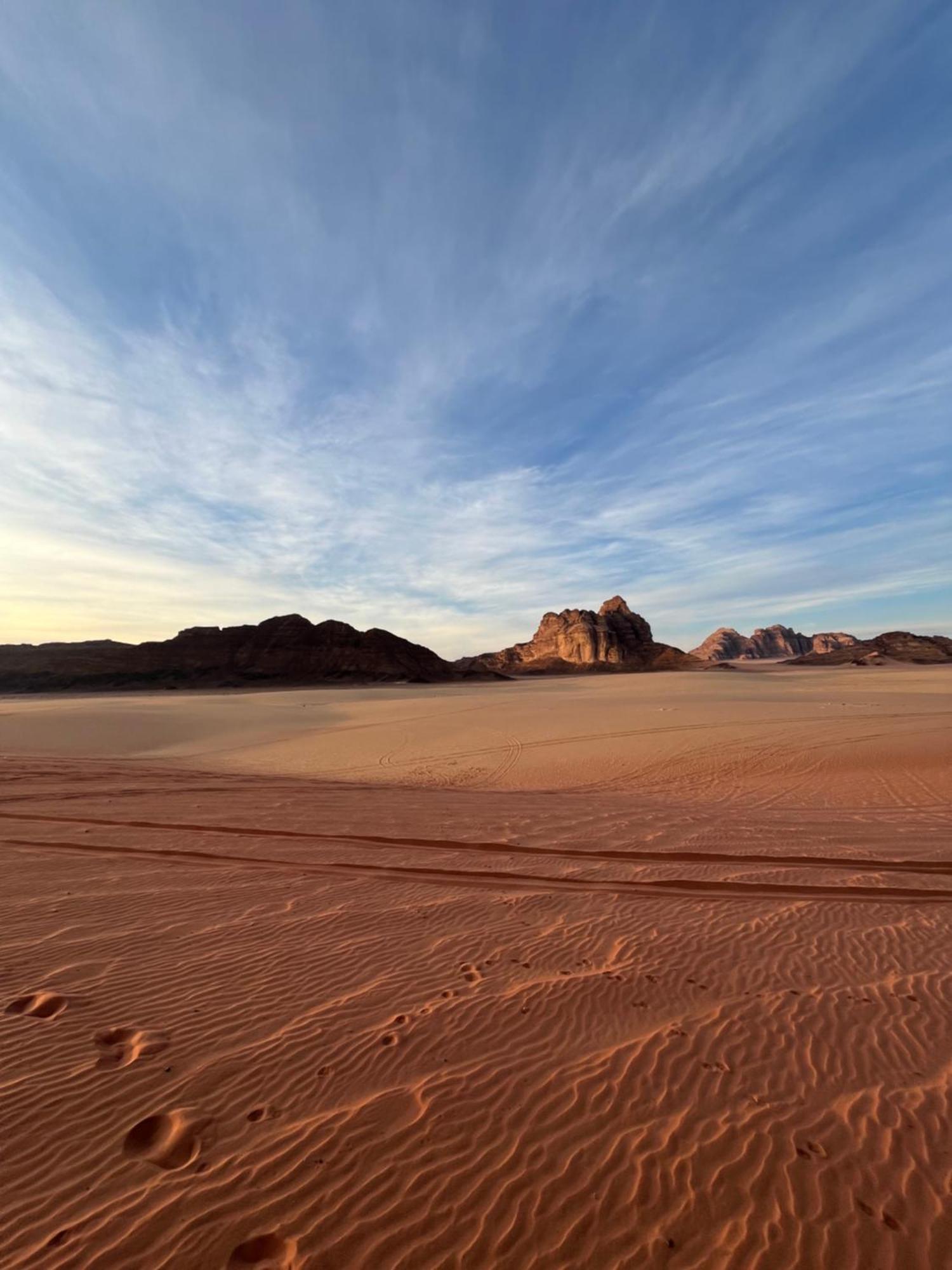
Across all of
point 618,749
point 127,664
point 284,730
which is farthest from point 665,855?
point 127,664

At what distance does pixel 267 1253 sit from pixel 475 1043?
6.14 ft

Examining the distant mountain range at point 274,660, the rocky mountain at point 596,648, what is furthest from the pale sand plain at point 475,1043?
the rocky mountain at point 596,648

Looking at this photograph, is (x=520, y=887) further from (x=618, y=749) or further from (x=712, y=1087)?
(x=618, y=749)

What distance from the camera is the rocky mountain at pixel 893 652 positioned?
119 meters

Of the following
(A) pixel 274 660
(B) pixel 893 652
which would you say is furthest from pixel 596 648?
(A) pixel 274 660

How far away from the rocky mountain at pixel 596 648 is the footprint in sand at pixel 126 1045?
386ft

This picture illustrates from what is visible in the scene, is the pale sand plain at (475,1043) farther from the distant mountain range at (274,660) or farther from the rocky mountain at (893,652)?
the rocky mountain at (893,652)

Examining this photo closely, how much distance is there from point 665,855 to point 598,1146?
6.30 meters

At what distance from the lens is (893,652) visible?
423 ft

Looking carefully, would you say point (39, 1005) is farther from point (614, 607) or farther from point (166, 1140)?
point (614, 607)

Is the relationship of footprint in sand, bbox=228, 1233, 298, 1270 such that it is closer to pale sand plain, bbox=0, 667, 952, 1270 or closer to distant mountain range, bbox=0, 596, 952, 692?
pale sand plain, bbox=0, 667, 952, 1270

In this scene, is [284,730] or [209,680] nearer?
[284,730]

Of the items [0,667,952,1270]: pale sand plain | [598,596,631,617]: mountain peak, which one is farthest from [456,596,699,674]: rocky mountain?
[0,667,952,1270]: pale sand plain

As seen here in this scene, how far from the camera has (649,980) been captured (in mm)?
5301
